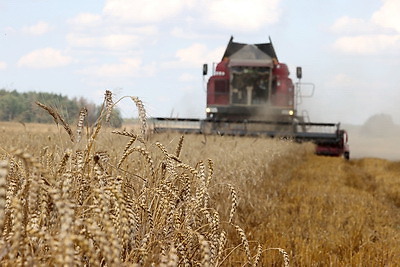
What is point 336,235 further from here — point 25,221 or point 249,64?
point 249,64

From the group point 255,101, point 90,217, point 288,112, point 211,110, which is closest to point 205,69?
point 211,110

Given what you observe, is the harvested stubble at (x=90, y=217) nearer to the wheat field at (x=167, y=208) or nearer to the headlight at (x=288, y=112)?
the wheat field at (x=167, y=208)

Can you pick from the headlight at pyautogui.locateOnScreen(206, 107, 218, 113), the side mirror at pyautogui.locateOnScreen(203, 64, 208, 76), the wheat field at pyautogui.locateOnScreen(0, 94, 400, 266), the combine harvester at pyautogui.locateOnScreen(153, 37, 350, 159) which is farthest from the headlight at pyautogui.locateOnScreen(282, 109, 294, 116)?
the wheat field at pyautogui.locateOnScreen(0, 94, 400, 266)

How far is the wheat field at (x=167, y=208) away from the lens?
147 centimetres

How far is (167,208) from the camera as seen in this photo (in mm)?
2197

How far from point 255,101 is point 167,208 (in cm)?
1603

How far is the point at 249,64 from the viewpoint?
1791 centimetres

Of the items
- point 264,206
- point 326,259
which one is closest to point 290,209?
point 264,206

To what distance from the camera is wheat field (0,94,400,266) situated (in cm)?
147

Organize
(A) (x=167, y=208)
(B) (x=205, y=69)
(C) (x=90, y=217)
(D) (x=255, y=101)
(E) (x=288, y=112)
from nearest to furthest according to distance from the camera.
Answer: (C) (x=90, y=217) < (A) (x=167, y=208) < (B) (x=205, y=69) < (E) (x=288, y=112) < (D) (x=255, y=101)

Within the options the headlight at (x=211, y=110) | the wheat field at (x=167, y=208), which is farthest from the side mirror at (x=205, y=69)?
the wheat field at (x=167, y=208)

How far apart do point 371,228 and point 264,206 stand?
114 cm

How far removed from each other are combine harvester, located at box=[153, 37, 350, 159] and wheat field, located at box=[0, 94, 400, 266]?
626 centimetres

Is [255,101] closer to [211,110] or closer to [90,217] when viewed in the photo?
[211,110]
